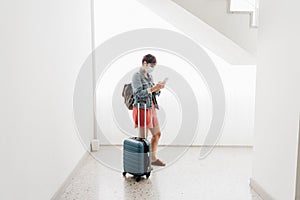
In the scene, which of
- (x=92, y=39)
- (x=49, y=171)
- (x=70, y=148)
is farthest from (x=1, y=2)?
(x=92, y=39)

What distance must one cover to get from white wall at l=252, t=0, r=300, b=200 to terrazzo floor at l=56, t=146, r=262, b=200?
1.06ft

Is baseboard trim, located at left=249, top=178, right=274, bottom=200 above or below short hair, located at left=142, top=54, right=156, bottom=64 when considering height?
below

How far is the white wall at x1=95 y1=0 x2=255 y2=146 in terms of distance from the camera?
12.3 feet

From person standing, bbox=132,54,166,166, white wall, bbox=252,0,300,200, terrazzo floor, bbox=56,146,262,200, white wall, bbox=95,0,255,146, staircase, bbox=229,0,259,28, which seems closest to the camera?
white wall, bbox=252,0,300,200

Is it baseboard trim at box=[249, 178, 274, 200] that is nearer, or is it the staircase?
baseboard trim at box=[249, 178, 274, 200]

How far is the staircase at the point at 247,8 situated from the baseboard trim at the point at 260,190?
134cm

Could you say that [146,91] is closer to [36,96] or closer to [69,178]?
[69,178]

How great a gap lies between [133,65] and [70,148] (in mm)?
1374

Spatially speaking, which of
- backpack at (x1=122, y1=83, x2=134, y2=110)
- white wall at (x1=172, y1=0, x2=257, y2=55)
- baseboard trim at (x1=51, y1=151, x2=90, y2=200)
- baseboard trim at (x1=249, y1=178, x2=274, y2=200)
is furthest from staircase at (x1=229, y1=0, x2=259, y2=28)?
baseboard trim at (x1=51, y1=151, x2=90, y2=200)

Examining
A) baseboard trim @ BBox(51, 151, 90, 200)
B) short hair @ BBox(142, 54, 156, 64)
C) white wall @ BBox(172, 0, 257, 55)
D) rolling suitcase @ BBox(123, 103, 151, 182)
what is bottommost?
baseboard trim @ BBox(51, 151, 90, 200)

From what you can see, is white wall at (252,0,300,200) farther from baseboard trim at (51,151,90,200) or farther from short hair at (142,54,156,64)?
baseboard trim at (51,151,90,200)

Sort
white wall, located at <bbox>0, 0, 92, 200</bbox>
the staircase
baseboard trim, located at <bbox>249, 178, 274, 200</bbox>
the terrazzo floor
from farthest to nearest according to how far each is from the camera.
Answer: the staircase → the terrazzo floor → baseboard trim, located at <bbox>249, 178, 274, 200</bbox> → white wall, located at <bbox>0, 0, 92, 200</bbox>

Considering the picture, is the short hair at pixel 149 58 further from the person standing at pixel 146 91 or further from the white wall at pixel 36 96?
the white wall at pixel 36 96

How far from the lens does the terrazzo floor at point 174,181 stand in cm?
258
